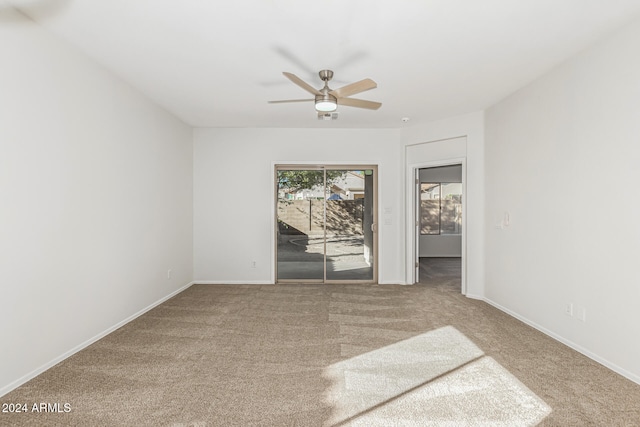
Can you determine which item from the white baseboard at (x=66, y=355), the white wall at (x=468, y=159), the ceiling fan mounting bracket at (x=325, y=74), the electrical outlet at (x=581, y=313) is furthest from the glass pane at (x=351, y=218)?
the electrical outlet at (x=581, y=313)

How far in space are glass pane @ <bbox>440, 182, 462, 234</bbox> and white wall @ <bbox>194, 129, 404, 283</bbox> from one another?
158 inches

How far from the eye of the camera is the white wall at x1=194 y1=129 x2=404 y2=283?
19.3 feet

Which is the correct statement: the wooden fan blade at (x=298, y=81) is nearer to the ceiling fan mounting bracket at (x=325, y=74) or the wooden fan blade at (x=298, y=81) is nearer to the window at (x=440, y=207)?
the ceiling fan mounting bracket at (x=325, y=74)

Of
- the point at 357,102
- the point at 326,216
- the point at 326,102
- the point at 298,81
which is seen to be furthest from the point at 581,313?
the point at 326,216

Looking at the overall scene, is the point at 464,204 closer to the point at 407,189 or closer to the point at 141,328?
the point at 407,189

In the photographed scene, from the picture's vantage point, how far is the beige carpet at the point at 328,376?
212 cm

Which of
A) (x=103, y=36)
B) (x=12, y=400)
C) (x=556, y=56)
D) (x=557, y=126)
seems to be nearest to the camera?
(x=12, y=400)

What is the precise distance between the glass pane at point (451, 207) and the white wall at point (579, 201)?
4989mm

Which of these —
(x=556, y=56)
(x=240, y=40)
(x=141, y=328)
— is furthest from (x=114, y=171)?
(x=556, y=56)

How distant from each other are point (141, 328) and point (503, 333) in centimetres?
386

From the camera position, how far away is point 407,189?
576 centimetres

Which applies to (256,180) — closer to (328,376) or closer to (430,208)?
(328,376)

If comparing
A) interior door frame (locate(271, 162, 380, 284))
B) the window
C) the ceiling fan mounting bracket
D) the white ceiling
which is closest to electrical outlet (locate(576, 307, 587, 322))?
the white ceiling

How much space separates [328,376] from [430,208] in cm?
749
